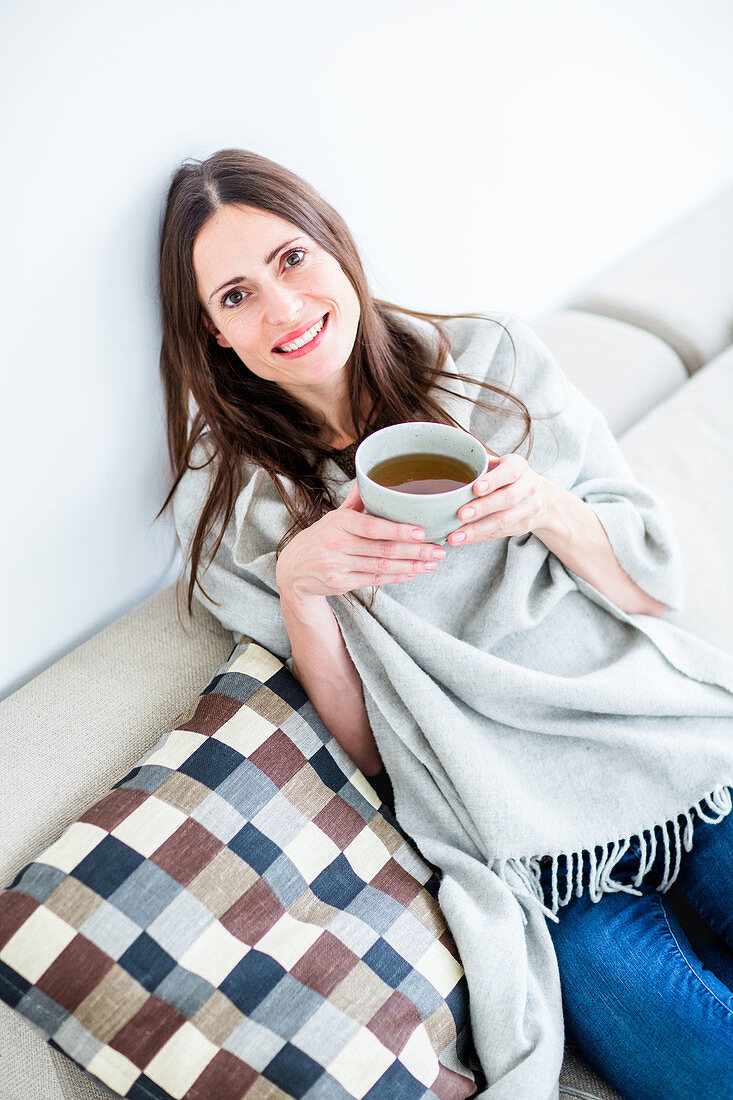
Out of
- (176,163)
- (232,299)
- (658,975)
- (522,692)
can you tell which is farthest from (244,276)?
(658,975)

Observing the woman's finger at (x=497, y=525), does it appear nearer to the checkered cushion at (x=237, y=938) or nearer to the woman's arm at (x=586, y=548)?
the woman's arm at (x=586, y=548)

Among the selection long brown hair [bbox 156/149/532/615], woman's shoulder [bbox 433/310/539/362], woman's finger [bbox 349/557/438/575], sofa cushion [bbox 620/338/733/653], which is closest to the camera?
woman's finger [bbox 349/557/438/575]

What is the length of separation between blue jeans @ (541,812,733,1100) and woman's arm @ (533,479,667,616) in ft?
1.08

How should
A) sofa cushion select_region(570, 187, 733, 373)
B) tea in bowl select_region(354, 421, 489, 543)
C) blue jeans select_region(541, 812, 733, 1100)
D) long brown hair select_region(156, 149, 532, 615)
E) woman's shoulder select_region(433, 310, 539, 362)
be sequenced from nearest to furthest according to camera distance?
1. tea in bowl select_region(354, 421, 489, 543)
2. blue jeans select_region(541, 812, 733, 1100)
3. long brown hair select_region(156, 149, 532, 615)
4. woman's shoulder select_region(433, 310, 539, 362)
5. sofa cushion select_region(570, 187, 733, 373)

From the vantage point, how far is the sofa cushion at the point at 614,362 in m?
1.74

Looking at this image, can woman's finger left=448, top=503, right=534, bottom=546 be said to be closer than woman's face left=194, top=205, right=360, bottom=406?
Yes

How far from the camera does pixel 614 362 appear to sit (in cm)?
178

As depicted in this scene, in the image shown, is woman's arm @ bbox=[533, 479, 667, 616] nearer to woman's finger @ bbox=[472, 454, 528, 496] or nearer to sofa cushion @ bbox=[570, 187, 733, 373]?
woman's finger @ bbox=[472, 454, 528, 496]

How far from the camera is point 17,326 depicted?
930mm

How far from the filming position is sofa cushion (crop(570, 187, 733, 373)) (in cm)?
193

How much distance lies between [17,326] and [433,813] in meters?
0.82

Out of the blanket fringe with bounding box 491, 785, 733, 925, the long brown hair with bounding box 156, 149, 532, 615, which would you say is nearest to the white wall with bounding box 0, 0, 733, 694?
the long brown hair with bounding box 156, 149, 532, 615

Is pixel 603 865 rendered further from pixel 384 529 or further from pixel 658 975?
pixel 384 529

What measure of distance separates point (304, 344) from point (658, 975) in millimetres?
903
